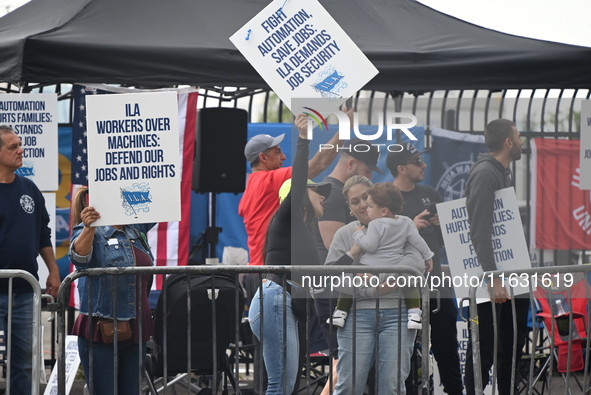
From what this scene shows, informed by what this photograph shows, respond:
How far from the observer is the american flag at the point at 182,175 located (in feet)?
24.4

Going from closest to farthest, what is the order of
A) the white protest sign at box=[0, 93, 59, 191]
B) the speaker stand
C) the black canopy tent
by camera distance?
1. the black canopy tent
2. the white protest sign at box=[0, 93, 59, 191]
3. the speaker stand

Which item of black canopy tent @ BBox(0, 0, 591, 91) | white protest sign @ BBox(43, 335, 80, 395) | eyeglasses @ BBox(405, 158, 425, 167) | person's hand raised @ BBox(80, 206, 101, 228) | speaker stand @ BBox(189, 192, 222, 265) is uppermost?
black canopy tent @ BBox(0, 0, 591, 91)

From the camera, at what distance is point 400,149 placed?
624cm

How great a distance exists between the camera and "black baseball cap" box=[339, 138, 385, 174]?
5586 millimetres

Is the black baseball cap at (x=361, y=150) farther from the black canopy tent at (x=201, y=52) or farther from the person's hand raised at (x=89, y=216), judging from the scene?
the person's hand raised at (x=89, y=216)

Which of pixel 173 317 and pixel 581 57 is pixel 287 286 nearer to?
pixel 173 317

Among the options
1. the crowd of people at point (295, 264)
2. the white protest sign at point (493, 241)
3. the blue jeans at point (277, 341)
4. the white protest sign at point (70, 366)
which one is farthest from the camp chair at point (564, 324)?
the white protest sign at point (70, 366)

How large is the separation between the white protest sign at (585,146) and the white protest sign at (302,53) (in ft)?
6.15

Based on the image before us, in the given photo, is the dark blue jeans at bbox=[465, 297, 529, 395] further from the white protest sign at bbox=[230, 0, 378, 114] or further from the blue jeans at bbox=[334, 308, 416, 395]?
the white protest sign at bbox=[230, 0, 378, 114]

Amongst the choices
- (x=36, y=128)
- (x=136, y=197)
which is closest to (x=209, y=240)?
(x=36, y=128)

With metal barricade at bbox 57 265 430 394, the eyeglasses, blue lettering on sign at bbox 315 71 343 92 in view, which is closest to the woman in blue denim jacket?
metal barricade at bbox 57 265 430 394

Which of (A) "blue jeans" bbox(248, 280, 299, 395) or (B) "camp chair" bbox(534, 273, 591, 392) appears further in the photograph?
(B) "camp chair" bbox(534, 273, 591, 392)

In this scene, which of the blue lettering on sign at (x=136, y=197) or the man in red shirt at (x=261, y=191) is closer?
the blue lettering on sign at (x=136, y=197)

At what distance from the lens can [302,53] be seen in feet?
17.5
